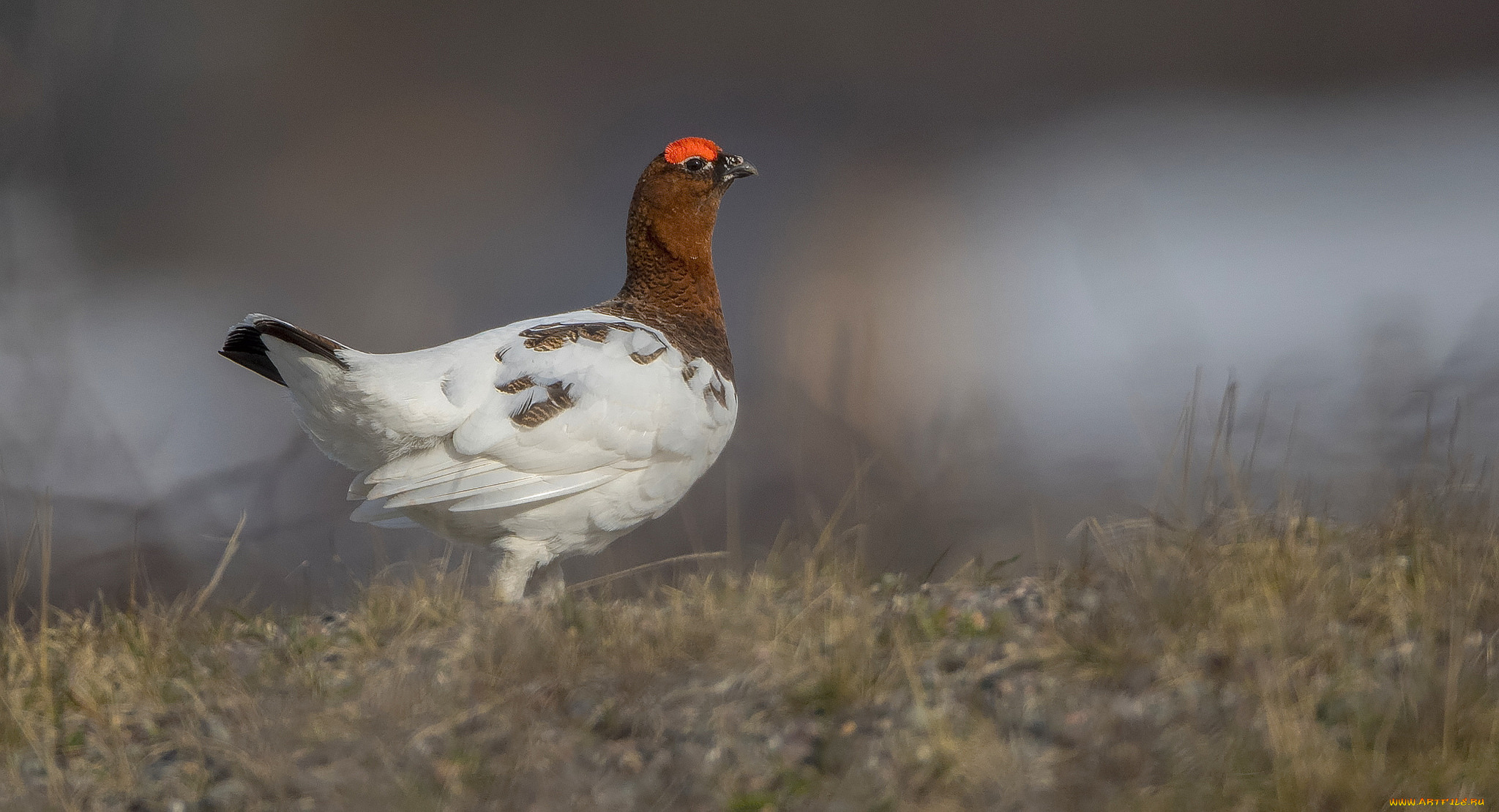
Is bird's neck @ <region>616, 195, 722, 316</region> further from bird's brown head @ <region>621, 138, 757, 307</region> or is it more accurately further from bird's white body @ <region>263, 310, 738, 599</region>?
bird's white body @ <region>263, 310, 738, 599</region>

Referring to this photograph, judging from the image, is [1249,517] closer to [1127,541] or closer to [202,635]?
[1127,541]

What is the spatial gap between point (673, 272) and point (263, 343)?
45.5 inches

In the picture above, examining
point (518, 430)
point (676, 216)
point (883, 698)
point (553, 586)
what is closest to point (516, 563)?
point (553, 586)

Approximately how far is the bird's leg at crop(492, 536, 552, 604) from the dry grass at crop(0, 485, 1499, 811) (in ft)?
1.76

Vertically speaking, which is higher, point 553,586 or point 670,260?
point 670,260

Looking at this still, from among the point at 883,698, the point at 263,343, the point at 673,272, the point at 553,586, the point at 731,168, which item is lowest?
the point at 553,586

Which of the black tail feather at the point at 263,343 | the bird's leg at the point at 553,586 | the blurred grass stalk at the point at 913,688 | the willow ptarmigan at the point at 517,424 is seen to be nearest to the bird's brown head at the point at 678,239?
the willow ptarmigan at the point at 517,424

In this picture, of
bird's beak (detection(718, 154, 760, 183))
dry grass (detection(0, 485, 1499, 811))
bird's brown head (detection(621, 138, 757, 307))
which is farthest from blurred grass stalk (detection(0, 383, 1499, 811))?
bird's beak (detection(718, 154, 760, 183))

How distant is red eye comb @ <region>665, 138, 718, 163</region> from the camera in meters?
3.09

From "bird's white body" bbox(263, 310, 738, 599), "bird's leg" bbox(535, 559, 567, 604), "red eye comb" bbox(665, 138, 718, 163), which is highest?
"red eye comb" bbox(665, 138, 718, 163)

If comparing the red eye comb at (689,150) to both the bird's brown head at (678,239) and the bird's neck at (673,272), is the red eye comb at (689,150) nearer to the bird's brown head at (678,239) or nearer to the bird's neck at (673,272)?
the bird's brown head at (678,239)

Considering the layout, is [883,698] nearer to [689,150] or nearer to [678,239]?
[678,239]

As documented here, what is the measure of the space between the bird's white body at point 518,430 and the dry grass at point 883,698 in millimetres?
486

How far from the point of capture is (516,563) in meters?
2.54
